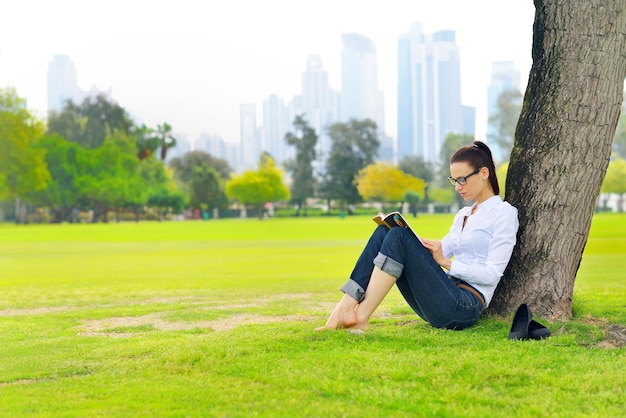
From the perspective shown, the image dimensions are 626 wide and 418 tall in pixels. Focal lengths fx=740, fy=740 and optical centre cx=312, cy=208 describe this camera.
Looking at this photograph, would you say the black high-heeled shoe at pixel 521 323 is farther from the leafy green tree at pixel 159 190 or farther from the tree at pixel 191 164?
the tree at pixel 191 164

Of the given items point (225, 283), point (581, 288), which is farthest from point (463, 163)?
point (225, 283)

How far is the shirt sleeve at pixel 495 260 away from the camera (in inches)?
228

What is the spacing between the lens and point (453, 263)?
5.88 meters

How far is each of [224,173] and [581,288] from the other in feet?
337

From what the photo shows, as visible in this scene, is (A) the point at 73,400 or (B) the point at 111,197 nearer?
(A) the point at 73,400

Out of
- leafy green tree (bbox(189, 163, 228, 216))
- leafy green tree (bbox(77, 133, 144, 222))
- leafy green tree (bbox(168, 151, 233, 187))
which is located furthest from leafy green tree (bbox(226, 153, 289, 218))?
leafy green tree (bbox(168, 151, 233, 187))

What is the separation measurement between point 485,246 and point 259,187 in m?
85.0

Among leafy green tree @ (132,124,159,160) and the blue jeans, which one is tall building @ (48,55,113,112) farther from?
the blue jeans

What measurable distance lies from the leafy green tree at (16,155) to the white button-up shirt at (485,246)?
66473 mm

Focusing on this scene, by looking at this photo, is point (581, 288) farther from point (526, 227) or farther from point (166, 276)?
point (166, 276)

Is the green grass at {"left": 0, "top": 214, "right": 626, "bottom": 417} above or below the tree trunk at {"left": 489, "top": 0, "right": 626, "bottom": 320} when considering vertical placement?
below

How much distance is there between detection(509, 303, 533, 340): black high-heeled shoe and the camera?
5680 mm

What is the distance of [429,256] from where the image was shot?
18.6ft

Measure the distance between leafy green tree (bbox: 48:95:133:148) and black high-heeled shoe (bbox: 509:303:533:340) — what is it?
88582 mm
